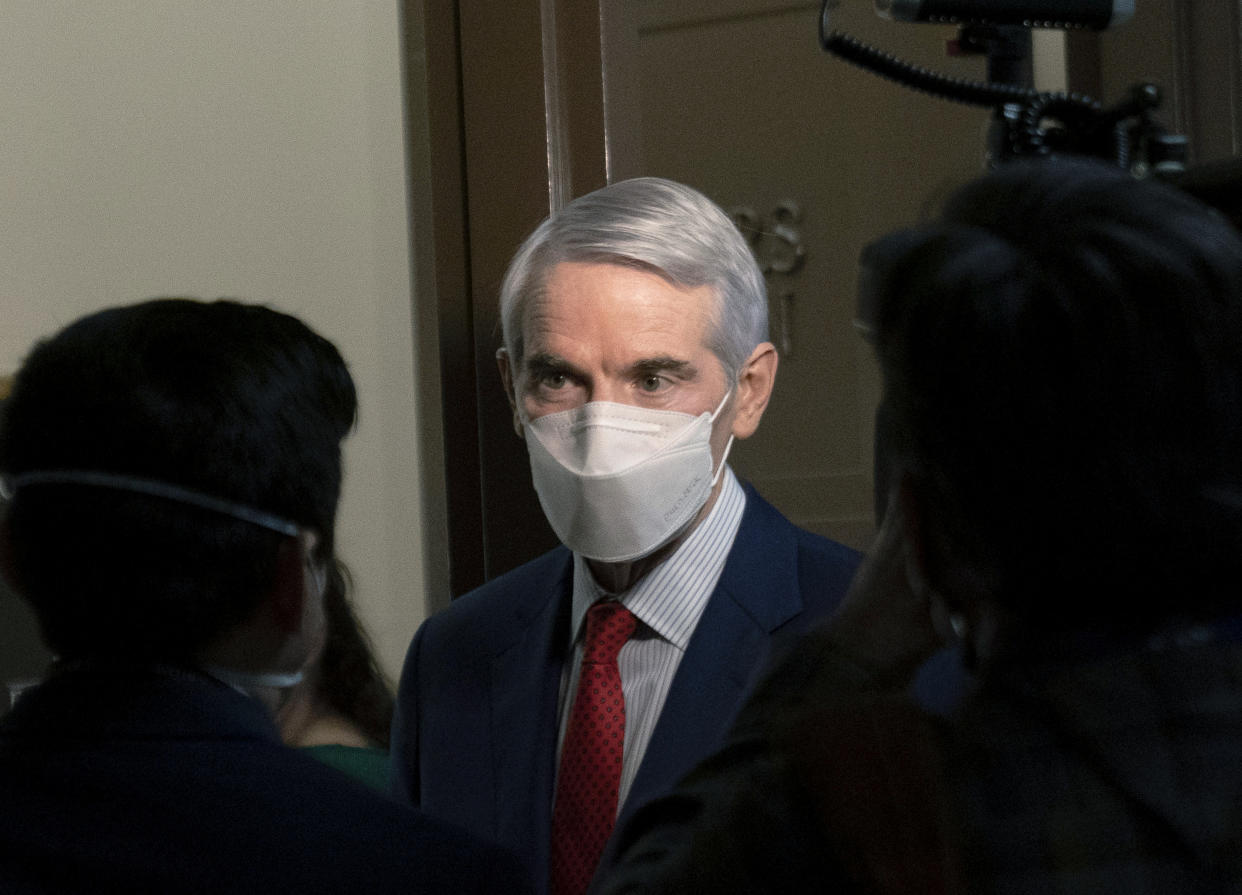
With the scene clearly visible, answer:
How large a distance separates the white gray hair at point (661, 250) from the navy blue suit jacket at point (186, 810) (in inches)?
29.0

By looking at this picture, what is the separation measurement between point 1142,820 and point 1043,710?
0.19 ft

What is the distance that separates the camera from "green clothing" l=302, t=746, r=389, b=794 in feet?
5.12

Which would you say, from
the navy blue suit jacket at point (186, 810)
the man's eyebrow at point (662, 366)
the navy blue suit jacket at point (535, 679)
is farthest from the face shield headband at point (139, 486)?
the man's eyebrow at point (662, 366)

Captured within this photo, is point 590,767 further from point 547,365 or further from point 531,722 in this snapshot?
point 547,365

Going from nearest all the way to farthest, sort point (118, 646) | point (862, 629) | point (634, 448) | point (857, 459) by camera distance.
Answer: point (862, 629) < point (118, 646) < point (634, 448) < point (857, 459)

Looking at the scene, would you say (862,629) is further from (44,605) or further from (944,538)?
(44,605)

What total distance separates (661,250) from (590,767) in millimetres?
554

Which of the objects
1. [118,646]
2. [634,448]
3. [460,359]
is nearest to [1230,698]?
[118,646]

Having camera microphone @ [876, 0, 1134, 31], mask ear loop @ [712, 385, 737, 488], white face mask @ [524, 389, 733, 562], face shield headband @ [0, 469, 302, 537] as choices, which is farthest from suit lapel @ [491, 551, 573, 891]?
camera microphone @ [876, 0, 1134, 31]

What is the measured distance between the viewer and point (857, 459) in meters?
3.02

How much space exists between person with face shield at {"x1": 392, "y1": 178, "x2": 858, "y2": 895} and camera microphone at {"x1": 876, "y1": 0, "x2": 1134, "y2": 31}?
19.4 inches

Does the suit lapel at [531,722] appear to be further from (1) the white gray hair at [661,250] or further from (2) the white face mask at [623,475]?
(1) the white gray hair at [661,250]

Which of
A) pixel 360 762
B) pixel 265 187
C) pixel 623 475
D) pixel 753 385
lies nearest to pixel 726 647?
pixel 623 475

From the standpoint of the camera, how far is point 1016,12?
100 cm
